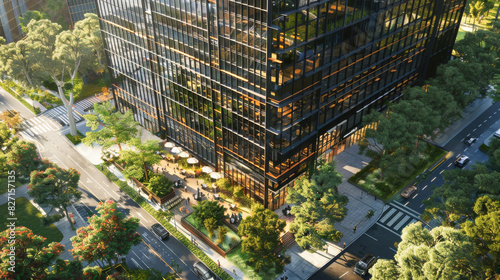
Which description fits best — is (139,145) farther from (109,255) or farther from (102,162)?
(109,255)

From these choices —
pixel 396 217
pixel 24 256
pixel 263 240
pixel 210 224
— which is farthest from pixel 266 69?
pixel 24 256

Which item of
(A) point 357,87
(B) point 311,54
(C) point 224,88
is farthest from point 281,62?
(A) point 357,87

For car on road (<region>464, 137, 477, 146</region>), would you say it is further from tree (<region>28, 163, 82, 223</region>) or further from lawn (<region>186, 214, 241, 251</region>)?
Result: tree (<region>28, 163, 82, 223</region>)

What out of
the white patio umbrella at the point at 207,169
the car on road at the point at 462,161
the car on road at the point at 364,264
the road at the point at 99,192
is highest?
the white patio umbrella at the point at 207,169

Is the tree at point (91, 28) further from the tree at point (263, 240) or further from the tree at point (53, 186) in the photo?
the tree at point (263, 240)

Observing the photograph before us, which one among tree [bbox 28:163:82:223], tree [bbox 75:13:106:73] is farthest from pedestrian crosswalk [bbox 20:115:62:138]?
tree [bbox 28:163:82:223]

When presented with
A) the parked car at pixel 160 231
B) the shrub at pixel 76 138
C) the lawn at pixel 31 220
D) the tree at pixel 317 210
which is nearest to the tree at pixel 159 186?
the parked car at pixel 160 231

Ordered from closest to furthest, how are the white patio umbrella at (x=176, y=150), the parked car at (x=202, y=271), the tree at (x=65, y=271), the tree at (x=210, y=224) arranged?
the tree at (x=65, y=271) → the parked car at (x=202, y=271) → the tree at (x=210, y=224) → the white patio umbrella at (x=176, y=150)
